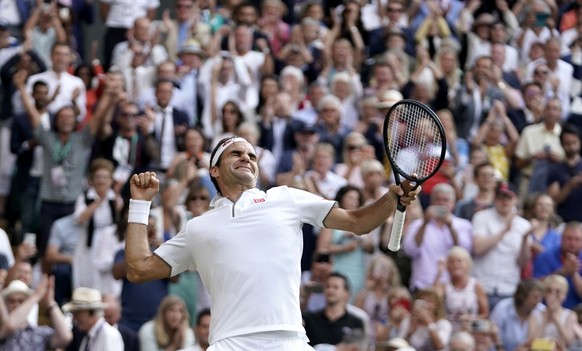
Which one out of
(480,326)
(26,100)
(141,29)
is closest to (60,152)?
(26,100)

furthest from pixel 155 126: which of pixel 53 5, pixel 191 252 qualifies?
pixel 191 252

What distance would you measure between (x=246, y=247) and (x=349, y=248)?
6482 mm

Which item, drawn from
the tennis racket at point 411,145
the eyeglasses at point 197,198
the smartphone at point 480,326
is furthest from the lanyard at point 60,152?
the tennis racket at point 411,145

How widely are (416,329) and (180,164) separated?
11.1 feet

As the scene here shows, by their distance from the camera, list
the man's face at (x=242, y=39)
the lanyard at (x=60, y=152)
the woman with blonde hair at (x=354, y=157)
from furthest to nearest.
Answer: the man's face at (x=242, y=39)
the lanyard at (x=60, y=152)
the woman with blonde hair at (x=354, y=157)

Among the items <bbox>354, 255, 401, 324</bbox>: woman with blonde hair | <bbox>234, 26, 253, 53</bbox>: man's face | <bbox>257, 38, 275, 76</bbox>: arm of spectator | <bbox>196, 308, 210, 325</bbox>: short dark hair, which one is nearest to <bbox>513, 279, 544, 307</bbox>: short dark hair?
<bbox>354, 255, 401, 324</bbox>: woman with blonde hair

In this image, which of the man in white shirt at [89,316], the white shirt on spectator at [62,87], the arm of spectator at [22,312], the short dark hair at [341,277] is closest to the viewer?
the arm of spectator at [22,312]

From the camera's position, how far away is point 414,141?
930cm

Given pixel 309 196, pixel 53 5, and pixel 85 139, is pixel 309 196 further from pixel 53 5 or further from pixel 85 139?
pixel 53 5

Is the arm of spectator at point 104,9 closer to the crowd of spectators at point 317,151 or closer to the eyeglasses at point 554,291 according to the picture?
the crowd of spectators at point 317,151

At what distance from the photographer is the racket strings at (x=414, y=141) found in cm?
883

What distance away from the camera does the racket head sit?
28.1 feet

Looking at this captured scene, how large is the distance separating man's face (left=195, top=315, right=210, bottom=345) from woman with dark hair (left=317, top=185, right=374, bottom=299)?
1.93 m

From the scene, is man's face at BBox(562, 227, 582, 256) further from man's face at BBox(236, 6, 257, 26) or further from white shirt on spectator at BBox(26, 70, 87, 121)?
man's face at BBox(236, 6, 257, 26)
